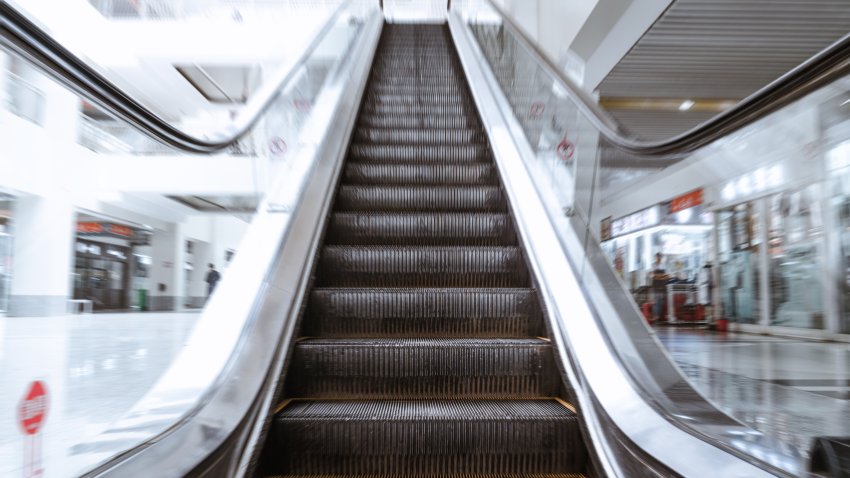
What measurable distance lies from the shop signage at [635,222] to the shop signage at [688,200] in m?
0.29

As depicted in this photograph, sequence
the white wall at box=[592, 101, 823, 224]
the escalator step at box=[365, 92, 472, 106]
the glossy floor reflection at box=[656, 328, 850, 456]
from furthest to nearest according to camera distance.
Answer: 1. the escalator step at box=[365, 92, 472, 106]
2. the glossy floor reflection at box=[656, 328, 850, 456]
3. the white wall at box=[592, 101, 823, 224]

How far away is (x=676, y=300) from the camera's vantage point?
94.7 inches

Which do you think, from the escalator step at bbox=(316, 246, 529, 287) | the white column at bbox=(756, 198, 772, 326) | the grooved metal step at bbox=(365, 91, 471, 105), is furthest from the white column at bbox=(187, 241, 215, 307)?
the grooved metal step at bbox=(365, 91, 471, 105)

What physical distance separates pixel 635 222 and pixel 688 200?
0.68 m

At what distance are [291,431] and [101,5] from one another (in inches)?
559

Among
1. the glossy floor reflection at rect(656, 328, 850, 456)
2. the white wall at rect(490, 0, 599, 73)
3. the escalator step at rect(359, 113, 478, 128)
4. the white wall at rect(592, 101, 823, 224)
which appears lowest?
the glossy floor reflection at rect(656, 328, 850, 456)

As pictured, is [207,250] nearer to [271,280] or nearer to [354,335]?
[271,280]

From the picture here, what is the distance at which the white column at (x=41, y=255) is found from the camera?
1038mm

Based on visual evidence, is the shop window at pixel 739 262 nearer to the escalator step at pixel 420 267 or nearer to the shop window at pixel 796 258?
the shop window at pixel 796 258

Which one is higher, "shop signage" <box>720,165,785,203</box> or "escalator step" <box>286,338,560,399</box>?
"shop signage" <box>720,165,785,203</box>

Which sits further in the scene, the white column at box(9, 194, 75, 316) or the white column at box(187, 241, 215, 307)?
the white column at box(187, 241, 215, 307)

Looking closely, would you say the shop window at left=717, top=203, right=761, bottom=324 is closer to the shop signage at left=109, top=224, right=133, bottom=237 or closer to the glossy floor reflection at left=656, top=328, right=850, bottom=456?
the glossy floor reflection at left=656, top=328, right=850, bottom=456

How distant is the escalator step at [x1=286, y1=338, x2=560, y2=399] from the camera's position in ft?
7.69

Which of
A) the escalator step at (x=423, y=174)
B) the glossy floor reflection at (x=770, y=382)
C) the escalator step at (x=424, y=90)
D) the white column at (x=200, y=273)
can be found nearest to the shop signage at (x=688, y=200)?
the glossy floor reflection at (x=770, y=382)
